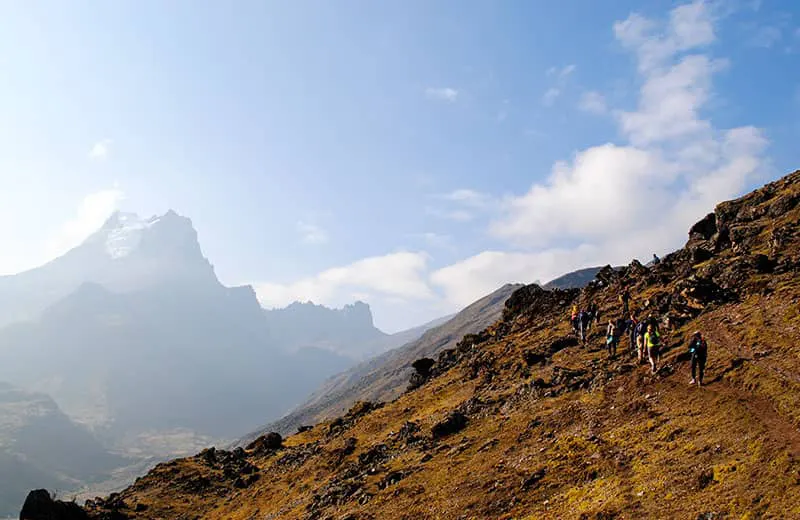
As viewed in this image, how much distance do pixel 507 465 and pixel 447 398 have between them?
2962 centimetres

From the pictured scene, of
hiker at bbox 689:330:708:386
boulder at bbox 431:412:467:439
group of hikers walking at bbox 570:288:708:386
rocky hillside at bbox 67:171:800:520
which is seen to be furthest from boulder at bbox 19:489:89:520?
hiker at bbox 689:330:708:386

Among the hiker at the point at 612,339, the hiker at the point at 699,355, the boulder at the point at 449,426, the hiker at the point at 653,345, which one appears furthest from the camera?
the hiker at the point at 612,339

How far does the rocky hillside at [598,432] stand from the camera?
2128cm

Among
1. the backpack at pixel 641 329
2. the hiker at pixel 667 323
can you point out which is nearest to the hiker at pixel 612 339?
the backpack at pixel 641 329

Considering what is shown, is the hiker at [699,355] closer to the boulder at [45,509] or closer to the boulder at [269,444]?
the boulder at [45,509]

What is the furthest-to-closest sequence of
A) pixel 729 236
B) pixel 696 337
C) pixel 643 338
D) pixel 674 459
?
1. pixel 729 236
2. pixel 643 338
3. pixel 696 337
4. pixel 674 459

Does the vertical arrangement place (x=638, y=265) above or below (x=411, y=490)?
above

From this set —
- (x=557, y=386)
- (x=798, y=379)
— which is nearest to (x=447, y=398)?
(x=557, y=386)

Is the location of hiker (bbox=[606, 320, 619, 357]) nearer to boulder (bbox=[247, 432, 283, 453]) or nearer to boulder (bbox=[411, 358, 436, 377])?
boulder (bbox=[411, 358, 436, 377])

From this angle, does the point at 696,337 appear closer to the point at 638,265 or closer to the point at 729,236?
the point at 729,236

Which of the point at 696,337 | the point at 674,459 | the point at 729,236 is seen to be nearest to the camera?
Answer: the point at 674,459

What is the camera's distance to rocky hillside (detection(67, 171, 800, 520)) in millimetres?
21281

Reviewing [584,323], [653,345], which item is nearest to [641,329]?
[653,345]

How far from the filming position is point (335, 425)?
77.9m
